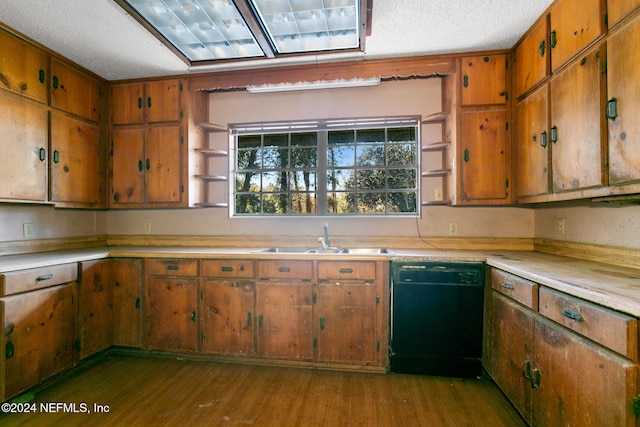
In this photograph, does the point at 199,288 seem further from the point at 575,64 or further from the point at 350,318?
the point at 575,64

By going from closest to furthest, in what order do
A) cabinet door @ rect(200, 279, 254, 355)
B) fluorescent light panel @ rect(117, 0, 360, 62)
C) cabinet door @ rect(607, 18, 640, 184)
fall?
cabinet door @ rect(607, 18, 640, 184) → fluorescent light panel @ rect(117, 0, 360, 62) → cabinet door @ rect(200, 279, 254, 355)

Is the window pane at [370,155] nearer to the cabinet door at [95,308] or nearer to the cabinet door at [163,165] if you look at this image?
the cabinet door at [163,165]

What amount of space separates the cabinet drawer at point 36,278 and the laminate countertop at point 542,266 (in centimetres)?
4

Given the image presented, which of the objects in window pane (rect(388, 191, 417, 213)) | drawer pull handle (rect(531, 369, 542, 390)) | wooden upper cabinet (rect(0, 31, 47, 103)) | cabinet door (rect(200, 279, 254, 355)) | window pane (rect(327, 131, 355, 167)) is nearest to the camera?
drawer pull handle (rect(531, 369, 542, 390))

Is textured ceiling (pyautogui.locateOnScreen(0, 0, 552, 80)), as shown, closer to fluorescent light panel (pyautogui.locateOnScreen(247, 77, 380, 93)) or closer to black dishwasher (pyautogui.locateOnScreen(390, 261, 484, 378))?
fluorescent light panel (pyautogui.locateOnScreen(247, 77, 380, 93))

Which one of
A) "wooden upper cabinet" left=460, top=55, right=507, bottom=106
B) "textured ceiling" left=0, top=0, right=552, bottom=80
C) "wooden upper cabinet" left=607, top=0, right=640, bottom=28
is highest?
"textured ceiling" left=0, top=0, right=552, bottom=80

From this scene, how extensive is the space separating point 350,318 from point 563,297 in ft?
4.57

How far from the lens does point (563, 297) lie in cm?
144

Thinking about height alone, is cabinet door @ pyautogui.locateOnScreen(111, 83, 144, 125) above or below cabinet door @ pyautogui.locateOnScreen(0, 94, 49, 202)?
above

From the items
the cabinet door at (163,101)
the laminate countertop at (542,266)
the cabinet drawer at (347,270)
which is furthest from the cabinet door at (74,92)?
the cabinet drawer at (347,270)

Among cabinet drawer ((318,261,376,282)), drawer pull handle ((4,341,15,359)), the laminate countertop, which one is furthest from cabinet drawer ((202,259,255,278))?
drawer pull handle ((4,341,15,359))

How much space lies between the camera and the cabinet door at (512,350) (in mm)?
1718

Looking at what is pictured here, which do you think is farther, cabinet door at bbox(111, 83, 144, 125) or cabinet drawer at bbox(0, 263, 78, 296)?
cabinet door at bbox(111, 83, 144, 125)

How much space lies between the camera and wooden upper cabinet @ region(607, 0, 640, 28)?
142 centimetres
